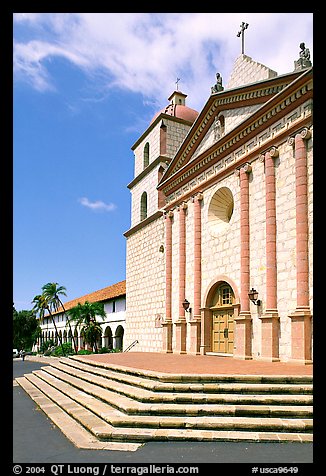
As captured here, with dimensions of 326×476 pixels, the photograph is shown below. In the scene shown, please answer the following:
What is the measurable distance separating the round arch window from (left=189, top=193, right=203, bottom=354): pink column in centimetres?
94

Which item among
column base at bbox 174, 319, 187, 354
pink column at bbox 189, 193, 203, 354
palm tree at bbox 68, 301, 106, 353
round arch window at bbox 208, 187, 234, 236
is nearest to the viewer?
round arch window at bbox 208, 187, 234, 236

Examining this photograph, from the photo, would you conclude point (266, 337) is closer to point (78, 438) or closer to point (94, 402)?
point (94, 402)

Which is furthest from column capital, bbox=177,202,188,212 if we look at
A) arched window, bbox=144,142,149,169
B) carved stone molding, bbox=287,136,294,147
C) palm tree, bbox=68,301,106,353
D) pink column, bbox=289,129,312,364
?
palm tree, bbox=68,301,106,353

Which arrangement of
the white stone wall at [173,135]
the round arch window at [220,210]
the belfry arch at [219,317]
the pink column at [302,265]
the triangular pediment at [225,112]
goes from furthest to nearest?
the white stone wall at [173,135], the round arch window at [220,210], the belfry arch at [219,317], the triangular pediment at [225,112], the pink column at [302,265]

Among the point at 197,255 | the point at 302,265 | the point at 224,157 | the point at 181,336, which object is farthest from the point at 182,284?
the point at 302,265

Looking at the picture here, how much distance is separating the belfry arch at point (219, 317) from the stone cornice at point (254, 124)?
532 centimetres

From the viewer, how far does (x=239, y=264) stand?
15.4 metres

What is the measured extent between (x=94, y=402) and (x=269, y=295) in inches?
268

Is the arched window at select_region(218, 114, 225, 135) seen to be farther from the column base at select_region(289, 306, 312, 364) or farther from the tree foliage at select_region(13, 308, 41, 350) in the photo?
the tree foliage at select_region(13, 308, 41, 350)

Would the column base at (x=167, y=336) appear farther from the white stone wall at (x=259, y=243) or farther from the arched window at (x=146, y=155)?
the arched window at (x=146, y=155)

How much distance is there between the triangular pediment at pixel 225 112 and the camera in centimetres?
1464

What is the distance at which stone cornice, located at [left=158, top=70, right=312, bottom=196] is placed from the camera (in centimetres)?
1284

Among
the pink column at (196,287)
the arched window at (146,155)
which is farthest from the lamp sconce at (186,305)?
the arched window at (146,155)
